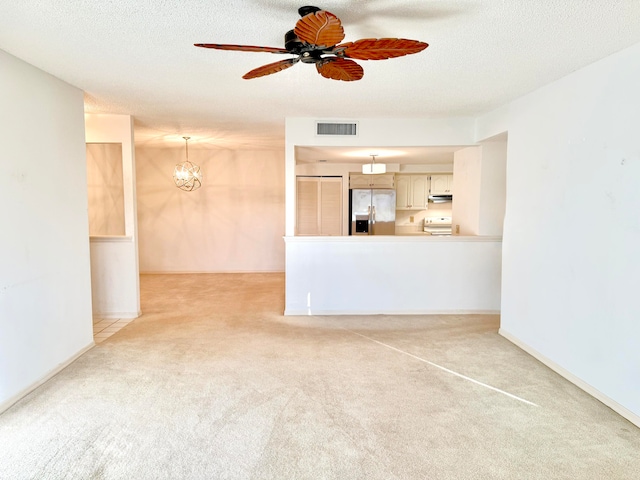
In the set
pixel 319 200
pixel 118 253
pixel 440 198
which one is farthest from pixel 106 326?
pixel 440 198

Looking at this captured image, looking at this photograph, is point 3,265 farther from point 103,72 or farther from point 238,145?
point 238,145

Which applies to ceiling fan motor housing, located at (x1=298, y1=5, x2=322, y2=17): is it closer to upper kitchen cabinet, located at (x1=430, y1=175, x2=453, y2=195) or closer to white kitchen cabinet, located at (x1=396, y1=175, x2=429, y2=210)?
white kitchen cabinet, located at (x1=396, y1=175, x2=429, y2=210)

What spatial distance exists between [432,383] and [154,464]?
189 cm

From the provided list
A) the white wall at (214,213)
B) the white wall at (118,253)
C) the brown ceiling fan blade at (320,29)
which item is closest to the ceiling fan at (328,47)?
the brown ceiling fan blade at (320,29)

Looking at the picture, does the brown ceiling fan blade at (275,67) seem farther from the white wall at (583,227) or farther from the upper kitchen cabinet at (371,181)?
the upper kitchen cabinet at (371,181)

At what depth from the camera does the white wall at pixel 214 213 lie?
716cm

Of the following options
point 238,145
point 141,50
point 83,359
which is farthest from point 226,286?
point 141,50

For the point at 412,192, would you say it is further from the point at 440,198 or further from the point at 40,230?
the point at 40,230

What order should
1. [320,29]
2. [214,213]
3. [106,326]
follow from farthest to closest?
[214,213] → [106,326] → [320,29]

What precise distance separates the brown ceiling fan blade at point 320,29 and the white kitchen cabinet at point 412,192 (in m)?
6.14

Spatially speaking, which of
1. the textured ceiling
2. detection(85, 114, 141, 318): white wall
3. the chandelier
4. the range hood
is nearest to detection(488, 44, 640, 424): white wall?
the textured ceiling

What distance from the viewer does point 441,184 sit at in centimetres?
768

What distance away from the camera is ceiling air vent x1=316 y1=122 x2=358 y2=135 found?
176 inches

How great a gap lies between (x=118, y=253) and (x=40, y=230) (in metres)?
1.63
